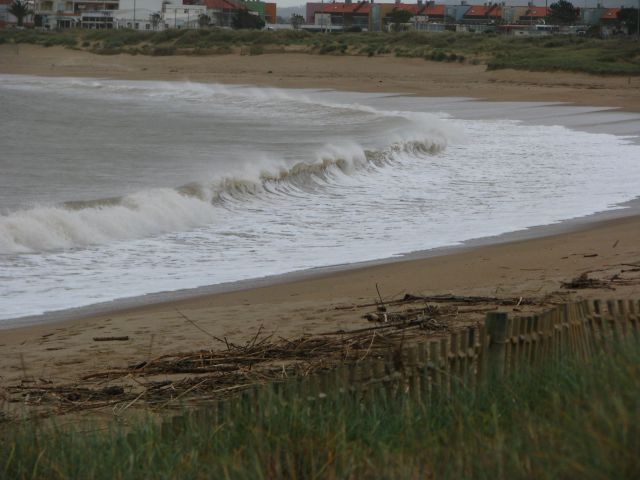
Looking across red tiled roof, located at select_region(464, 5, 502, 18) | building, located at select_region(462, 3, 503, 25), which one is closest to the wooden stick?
building, located at select_region(462, 3, 503, 25)

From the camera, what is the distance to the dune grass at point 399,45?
182ft

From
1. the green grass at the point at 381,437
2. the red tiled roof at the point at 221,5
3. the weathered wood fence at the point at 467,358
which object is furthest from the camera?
the red tiled roof at the point at 221,5

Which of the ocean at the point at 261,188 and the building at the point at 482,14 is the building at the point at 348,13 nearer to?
the building at the point at 482,14

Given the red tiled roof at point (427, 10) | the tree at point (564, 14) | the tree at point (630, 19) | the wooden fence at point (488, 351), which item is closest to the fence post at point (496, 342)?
the wooden fence at point (488, 351)

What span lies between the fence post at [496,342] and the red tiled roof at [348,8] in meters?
124

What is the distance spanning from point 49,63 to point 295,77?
21.8 metres

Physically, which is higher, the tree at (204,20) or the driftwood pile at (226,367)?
the tree at (204,20)

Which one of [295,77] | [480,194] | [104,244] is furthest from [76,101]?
[104,244]

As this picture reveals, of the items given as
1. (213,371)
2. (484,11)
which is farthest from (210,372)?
(484,11)

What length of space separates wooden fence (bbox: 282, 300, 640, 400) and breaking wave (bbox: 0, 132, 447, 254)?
7700 millimetres

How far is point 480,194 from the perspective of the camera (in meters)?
17.0

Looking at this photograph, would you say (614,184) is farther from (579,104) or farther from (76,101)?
(76,101)

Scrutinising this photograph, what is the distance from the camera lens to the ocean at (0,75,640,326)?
11273mm

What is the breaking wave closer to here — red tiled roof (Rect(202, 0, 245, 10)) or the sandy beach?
the sandy beach
